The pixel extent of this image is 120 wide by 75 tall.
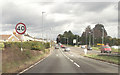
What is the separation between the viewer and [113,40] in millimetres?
94250

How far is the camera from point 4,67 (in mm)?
10719

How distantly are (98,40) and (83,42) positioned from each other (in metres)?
14.7

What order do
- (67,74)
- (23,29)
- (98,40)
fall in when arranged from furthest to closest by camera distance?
(98,40) → (23,29) → (67,74)

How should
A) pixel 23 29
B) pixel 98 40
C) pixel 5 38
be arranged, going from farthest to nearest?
pixel 98 40, pixel 5 38, pixel 23 29

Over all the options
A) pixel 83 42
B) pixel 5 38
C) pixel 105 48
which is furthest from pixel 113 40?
pixel 5 38

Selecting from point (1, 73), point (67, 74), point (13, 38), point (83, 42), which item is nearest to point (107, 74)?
point (67, 74)

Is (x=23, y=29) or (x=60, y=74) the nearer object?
(x=60, y=74)

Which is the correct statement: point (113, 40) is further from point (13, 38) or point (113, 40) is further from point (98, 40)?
point (13, 38)

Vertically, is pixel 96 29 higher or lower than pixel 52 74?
higher

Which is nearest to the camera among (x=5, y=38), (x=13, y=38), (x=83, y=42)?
(x=13, y=38)

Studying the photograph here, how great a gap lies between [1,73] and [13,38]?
66.9m

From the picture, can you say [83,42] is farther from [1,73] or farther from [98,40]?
[1,73]

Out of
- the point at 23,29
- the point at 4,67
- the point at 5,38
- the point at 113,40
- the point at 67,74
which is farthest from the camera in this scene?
the point at 113,40

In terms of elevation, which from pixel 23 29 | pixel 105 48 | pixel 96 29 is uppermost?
pixel 96 29
